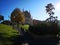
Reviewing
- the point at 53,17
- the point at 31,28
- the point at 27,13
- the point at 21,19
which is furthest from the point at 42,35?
the point at 27,13

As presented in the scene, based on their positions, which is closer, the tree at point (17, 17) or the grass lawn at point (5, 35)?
the grass lawn at point (5, 35)

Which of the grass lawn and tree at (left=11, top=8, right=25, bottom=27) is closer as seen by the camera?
the grass lawn

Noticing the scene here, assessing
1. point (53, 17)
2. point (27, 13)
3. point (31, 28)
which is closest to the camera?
point (31, 28)

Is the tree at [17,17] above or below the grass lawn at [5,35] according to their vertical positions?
above

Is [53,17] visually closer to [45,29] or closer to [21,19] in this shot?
[21,19]

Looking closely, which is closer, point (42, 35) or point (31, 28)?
point (42, 35)

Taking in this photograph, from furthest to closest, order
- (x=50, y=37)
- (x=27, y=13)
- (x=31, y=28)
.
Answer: (x=27, y=13) → (x=31, y=28) → (x=50, y=37)

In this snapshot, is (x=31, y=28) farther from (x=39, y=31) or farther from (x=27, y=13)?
(x=27, y=13)

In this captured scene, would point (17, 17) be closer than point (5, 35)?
No

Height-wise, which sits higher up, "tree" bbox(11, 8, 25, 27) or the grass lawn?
"tree" bbox(11, 8, 25, 27)

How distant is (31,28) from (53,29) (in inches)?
166

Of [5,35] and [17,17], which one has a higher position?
[17,17]

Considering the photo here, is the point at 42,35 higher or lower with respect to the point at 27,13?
lower

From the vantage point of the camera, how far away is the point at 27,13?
110 meters
